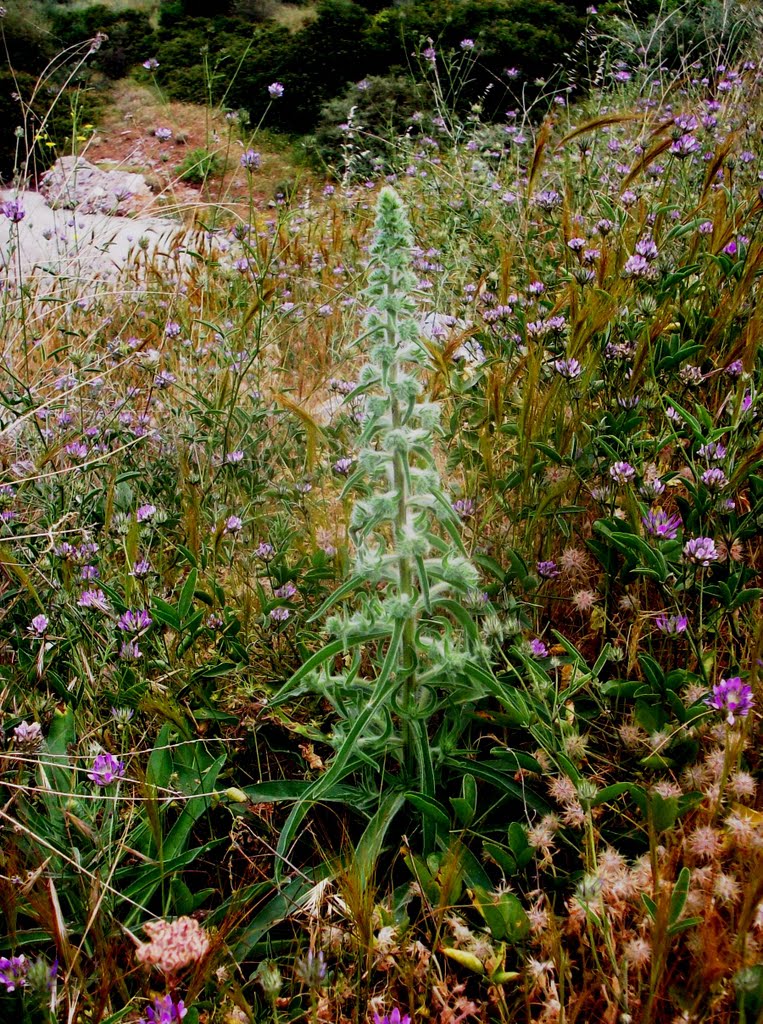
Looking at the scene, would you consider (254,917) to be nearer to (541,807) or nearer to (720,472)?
(541,807)

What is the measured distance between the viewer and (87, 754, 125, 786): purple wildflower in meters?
1.49

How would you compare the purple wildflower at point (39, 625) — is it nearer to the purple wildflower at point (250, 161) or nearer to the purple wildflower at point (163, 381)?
the purple wildflower at point (163, 381)

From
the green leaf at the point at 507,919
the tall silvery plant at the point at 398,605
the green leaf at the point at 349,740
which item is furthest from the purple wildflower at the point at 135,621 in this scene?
the green leaf at the point at 507,919

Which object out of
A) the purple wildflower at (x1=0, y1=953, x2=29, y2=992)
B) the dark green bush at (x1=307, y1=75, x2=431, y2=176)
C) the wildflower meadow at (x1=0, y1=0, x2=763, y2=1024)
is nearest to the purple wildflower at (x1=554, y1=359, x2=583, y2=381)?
the wildflower meadow at (x1=0, y1=0, x2=763, y2=1024)

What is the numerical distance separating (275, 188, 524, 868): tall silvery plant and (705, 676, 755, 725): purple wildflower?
0.39m

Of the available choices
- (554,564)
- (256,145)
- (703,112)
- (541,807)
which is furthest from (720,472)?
(256,145)

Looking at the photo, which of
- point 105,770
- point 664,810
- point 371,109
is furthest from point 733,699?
point 371,109

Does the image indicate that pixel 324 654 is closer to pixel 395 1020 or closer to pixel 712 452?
pixel 395 1020

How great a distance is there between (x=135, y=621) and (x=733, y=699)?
1.28 meters

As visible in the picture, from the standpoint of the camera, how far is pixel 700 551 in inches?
60.7

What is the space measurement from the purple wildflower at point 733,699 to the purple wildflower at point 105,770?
1.10 meters

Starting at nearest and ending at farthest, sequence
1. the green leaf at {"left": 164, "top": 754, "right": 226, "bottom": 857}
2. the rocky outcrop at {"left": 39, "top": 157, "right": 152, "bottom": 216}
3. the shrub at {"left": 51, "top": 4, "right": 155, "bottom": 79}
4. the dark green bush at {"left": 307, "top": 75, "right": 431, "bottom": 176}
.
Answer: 1. the green leaf at {"left": 164, "top": 754, "right": 226, "bottom": 857}
2. the rocky outcrop at {"left": 39, "top": 157, "right": 152, "bottom": 216}
3. the dark green bush at {"left": 307, "top": 75, "right": 431, "bottom": 176}
4. the shrub at {"left": 51, "top": 4, "right": 155, "bottom": 79}

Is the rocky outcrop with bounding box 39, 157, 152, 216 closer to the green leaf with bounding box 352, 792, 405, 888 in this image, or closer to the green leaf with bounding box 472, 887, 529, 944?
the green leaf with bounding box 352, 792, 405, 888

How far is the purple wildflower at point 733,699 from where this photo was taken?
1311 mm
